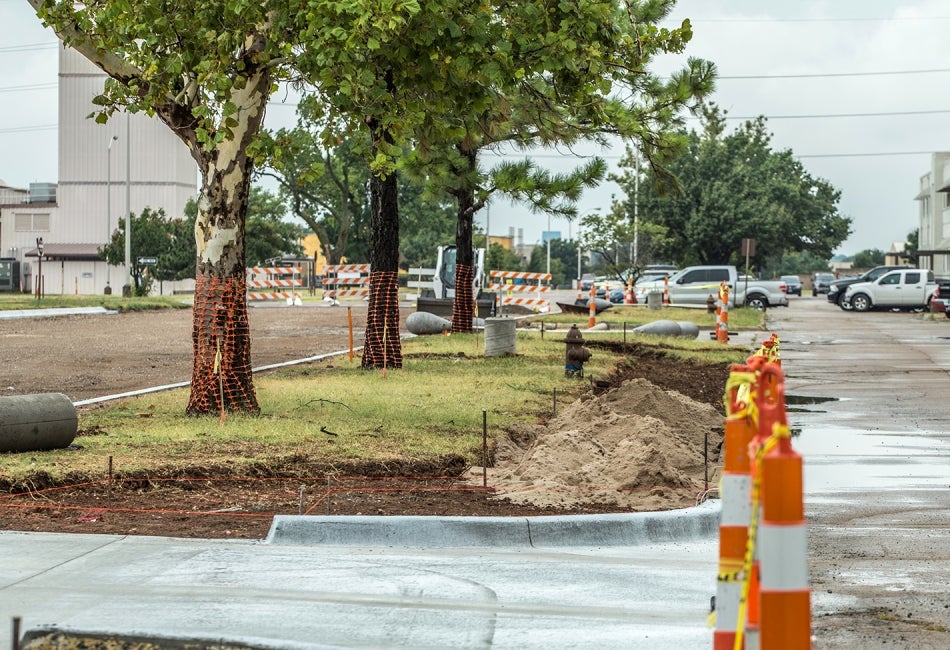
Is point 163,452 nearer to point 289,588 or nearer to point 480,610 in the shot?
point 289,588

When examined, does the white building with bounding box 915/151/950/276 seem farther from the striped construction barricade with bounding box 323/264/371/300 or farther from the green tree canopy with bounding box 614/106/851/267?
the striped construction barricade with bounding box 323/264/371/300

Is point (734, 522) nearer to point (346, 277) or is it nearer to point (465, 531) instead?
point (465, 531)

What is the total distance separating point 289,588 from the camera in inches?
267

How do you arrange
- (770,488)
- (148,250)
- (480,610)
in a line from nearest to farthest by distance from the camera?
(770,488)
(480,610)
(148,250)

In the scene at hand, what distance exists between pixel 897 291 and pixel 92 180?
55.5 meters

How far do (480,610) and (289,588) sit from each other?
991 mm

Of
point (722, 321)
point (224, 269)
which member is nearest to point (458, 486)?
point (224, 269)

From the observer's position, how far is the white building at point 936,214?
89500mm

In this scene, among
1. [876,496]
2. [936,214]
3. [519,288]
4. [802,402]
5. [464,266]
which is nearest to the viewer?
[876,496]

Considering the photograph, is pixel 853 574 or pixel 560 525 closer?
pixel 853 574

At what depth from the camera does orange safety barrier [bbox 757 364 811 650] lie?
3.70m

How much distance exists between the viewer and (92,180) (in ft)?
297

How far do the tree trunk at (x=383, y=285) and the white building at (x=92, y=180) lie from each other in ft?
228

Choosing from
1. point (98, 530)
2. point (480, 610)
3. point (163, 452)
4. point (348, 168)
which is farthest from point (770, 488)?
point (348, 168)
